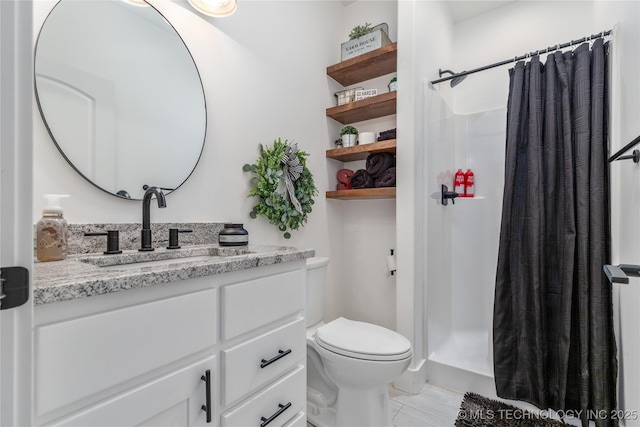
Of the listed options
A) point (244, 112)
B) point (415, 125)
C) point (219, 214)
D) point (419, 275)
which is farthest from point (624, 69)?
point (219, 214)

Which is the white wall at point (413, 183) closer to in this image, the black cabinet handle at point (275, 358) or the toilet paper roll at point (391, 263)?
the toilet paper roll at point (391, 263)

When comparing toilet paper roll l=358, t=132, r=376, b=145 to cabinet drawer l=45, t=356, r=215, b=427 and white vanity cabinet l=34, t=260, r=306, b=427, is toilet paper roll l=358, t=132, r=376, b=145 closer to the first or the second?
white vanity cabinet l=34, t=260, r=306, b=427

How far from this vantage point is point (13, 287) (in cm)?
40

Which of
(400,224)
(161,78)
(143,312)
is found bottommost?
(143,312)

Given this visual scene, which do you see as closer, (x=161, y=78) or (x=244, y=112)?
(x=161, y=78)

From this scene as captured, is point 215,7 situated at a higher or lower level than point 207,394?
higher

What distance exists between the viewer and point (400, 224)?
1887 millimetres

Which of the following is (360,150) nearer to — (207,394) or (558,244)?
(558,244)

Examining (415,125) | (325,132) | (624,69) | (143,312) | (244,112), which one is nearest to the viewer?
(143,312)

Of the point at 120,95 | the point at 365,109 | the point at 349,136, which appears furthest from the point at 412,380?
the point at 120,95

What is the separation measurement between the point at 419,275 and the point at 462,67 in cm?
169

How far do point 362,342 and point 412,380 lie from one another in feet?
2.09

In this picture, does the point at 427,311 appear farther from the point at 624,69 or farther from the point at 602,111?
the point at 624,69

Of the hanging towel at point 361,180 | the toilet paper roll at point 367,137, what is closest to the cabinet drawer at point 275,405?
the hanging towel at point 361,180
